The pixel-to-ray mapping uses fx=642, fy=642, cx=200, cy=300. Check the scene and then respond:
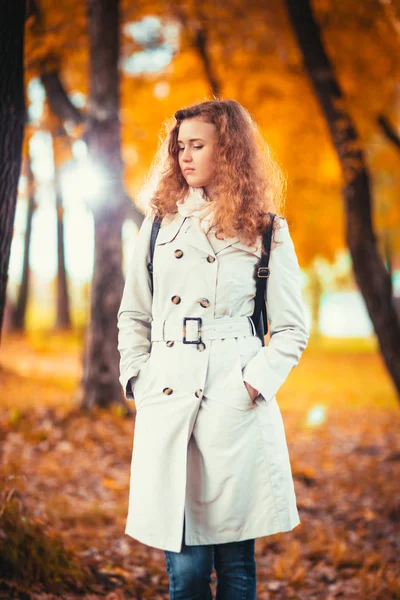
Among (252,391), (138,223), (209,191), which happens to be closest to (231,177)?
(209,191)

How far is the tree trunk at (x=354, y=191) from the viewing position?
6836mm

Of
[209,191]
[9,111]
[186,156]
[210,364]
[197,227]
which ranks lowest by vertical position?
[210,364]

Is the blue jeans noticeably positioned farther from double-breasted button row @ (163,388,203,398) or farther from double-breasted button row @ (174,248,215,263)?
double-breasted button row @ (174,248,215,263)

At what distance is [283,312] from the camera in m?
2.60

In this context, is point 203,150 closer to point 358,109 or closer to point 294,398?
point 358,109

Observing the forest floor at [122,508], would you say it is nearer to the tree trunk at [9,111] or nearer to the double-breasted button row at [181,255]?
the tree trunk at [9,111]

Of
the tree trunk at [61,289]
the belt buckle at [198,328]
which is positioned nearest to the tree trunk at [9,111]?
the belt buckle at [198,328]

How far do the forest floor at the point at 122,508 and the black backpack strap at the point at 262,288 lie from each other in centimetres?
172

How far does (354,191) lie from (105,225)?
2889mm

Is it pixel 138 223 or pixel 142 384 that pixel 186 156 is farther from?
pixel 138 223

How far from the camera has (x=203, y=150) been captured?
2.62 m

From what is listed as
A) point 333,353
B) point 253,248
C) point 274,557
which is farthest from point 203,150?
point 333,353

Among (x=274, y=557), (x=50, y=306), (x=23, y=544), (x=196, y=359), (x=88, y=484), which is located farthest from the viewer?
(x=50, y=306)

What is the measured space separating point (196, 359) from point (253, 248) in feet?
1.66
